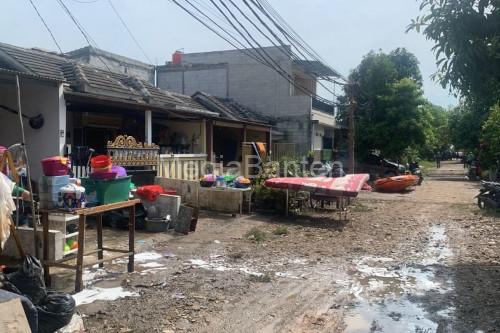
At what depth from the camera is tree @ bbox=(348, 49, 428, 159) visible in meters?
23.5

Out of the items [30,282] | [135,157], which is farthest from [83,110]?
[30,282]

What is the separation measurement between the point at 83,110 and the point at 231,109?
8449mm

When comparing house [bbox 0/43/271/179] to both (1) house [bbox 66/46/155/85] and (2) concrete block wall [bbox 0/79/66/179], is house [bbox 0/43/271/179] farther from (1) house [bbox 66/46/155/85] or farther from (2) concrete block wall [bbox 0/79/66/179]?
(1) house [bbox 66/46/155/85]

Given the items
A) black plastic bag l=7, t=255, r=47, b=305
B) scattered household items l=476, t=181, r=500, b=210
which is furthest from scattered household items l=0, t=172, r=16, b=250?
scattered household items l=476, t=181, r=500, b=210

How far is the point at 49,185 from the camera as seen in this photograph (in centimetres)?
505

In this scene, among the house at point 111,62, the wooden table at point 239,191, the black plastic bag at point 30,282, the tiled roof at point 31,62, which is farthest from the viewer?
the house at point 111,62

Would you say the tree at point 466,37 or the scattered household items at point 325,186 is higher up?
the tree at point 466,37

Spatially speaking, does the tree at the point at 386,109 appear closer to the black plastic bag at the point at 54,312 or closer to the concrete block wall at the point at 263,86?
the concrete block wall at the point at 263,86

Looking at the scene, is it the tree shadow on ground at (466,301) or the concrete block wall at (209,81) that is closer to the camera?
the tree shadow on ground at (466,301)

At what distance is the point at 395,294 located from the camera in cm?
575

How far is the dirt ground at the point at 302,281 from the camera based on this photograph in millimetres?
4754

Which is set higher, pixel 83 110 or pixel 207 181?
pixel 83 110

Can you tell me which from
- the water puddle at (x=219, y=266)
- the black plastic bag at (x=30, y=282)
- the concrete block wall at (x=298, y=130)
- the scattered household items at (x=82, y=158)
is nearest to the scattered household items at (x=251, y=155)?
the scattered household items at (x=82, y=158)

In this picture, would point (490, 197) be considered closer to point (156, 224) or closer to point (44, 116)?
point (156, 224)
